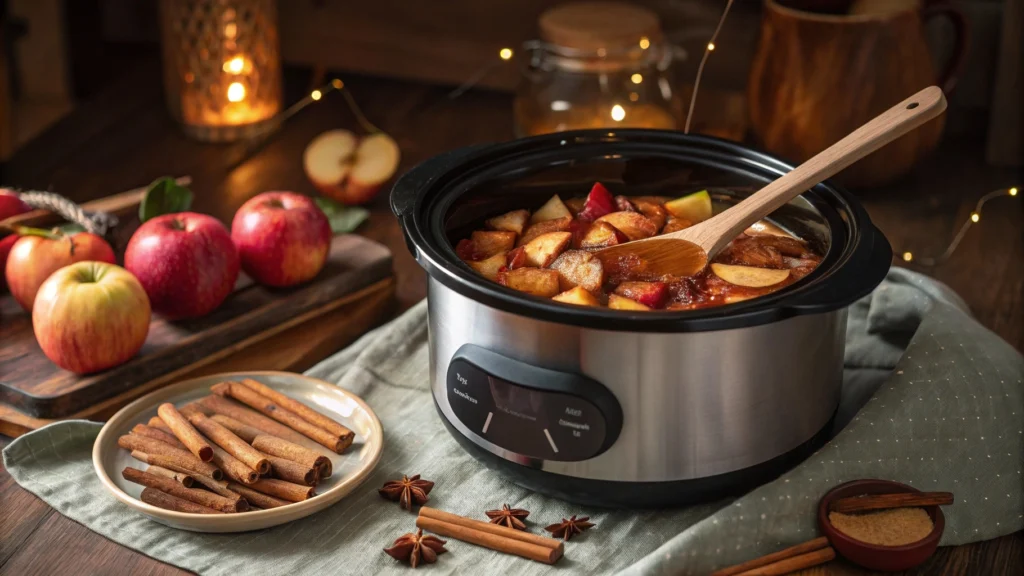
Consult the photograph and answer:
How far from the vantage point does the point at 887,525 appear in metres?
1.09

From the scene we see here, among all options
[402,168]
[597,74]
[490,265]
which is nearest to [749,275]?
[490,265]

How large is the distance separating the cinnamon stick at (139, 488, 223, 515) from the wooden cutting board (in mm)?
216

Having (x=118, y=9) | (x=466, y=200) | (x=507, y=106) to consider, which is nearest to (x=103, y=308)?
(x=466, y=200)

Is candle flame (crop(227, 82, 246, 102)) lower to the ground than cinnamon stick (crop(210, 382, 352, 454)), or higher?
higher

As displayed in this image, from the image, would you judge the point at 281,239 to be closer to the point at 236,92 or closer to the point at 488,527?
the point at 488,527

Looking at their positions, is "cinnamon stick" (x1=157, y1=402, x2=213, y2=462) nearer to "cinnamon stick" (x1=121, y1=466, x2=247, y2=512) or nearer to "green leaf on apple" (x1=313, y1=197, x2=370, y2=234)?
"cinnamon stick" (x1=121, y1=466, x2=247, y2=512)

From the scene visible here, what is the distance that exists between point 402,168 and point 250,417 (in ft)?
2.88

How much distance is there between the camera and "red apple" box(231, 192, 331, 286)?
1523 mm

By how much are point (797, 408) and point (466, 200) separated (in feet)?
1.43

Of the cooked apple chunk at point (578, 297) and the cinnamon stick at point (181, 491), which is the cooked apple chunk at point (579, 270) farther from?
the cinnamon stick at point (181, 491)

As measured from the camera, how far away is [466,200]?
50.6 inches

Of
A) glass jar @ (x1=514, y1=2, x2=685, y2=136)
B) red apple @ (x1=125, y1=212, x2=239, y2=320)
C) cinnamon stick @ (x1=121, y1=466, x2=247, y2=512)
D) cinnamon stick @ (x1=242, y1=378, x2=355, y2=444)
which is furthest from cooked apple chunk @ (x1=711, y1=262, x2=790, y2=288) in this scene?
glass jar @ (x1=514, y1=2, x2=685, y2=136)

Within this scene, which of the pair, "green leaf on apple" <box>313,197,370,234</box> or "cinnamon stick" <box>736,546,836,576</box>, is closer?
"cinnamon stick" <box>736,546,836,576</box>

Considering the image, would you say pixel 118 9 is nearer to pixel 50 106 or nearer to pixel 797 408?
pixel 50 106
